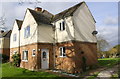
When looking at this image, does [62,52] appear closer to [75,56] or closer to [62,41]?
[62,41]

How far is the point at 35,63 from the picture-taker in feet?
61.0

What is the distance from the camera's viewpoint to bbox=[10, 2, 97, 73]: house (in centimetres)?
1686

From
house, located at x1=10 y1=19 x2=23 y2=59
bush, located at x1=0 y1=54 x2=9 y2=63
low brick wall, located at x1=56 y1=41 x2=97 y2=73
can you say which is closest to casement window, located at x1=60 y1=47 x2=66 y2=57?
low brick wall, located at x1=56 y1=41 x2=97 y2=73

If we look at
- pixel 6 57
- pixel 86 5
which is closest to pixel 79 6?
pixel 86 5

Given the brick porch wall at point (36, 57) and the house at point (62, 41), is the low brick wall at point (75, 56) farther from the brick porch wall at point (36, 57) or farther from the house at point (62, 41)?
the brick porch wall at point (36, 57)

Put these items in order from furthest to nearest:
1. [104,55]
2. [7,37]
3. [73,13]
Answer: [104,55], [7,37], [73,13]

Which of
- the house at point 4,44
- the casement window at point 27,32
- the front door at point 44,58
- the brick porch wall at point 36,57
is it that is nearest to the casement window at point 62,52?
the brick porch wall at point 36,57

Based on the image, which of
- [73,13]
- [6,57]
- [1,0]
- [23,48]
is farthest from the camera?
[6,57]

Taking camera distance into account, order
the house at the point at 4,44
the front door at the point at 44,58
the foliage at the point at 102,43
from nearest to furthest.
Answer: the front door at the point at 44,58
the house at the point at 4,44
the foliage at the point at 102,43

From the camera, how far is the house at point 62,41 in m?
16.9

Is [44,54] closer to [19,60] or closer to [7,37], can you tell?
[19,60]

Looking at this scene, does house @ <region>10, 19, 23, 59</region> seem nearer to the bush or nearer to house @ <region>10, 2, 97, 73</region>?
house @ <region>10, 2, 97, 73</region>

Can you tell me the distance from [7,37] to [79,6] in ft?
97.2

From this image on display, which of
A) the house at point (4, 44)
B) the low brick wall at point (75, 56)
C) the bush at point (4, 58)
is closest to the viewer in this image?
the low brick wall at point (75, 56)
